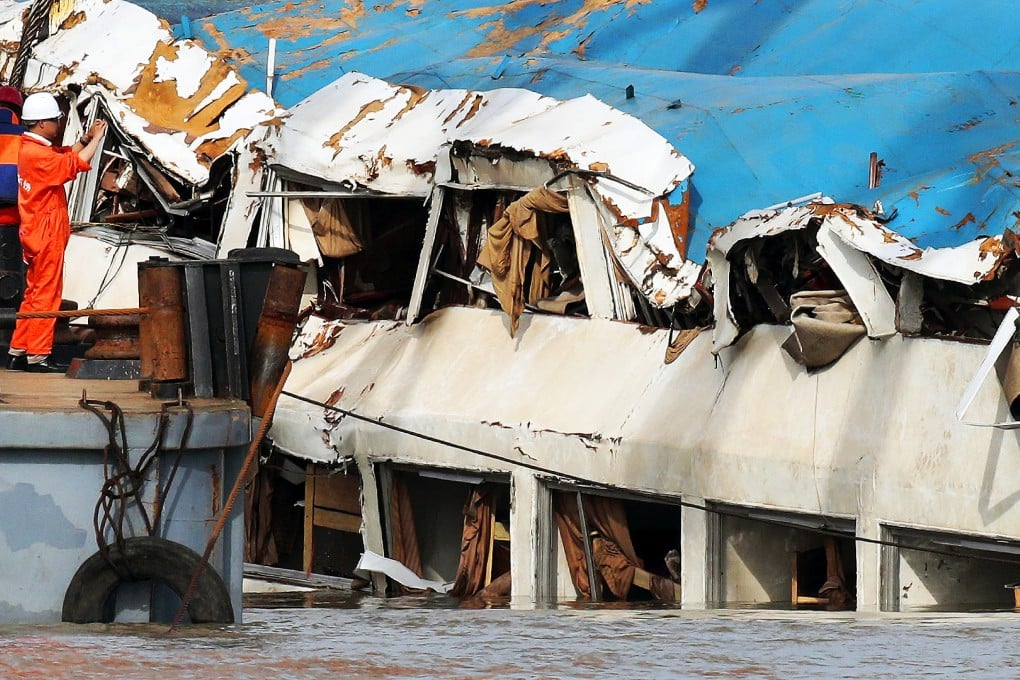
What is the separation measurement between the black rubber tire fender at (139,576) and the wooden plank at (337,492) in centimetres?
652

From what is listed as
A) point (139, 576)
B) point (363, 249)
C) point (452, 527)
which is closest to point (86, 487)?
point (139, 576)

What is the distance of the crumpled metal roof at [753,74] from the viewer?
41.4ft

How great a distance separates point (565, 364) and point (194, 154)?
6.39 m

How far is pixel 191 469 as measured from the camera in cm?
805

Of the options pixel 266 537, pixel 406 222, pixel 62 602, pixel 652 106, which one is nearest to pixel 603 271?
pixel 652 106

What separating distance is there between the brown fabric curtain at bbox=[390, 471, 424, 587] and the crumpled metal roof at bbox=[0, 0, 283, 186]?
4892mm

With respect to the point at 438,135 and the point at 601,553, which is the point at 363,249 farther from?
the point at 601,553

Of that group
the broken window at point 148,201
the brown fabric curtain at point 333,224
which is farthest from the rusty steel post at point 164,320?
the broken window at point 148,201

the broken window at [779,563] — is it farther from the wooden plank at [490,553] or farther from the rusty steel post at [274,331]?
the rusty steel post at [274,331]

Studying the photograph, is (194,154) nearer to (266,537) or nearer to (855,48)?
(266,537)

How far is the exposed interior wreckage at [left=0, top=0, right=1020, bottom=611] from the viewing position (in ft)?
34.3

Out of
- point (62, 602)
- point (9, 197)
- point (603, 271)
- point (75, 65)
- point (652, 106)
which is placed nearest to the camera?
point (62, 602)

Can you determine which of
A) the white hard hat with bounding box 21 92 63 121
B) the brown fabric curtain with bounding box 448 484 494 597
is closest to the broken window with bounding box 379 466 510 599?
the brown fabric curtain with bounding box 448 484 494 597

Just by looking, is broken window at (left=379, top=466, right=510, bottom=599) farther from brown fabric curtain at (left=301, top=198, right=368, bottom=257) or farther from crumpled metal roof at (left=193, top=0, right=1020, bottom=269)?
crumpled metal roof at (left=193, top=0, right=1020, bottom=269)
